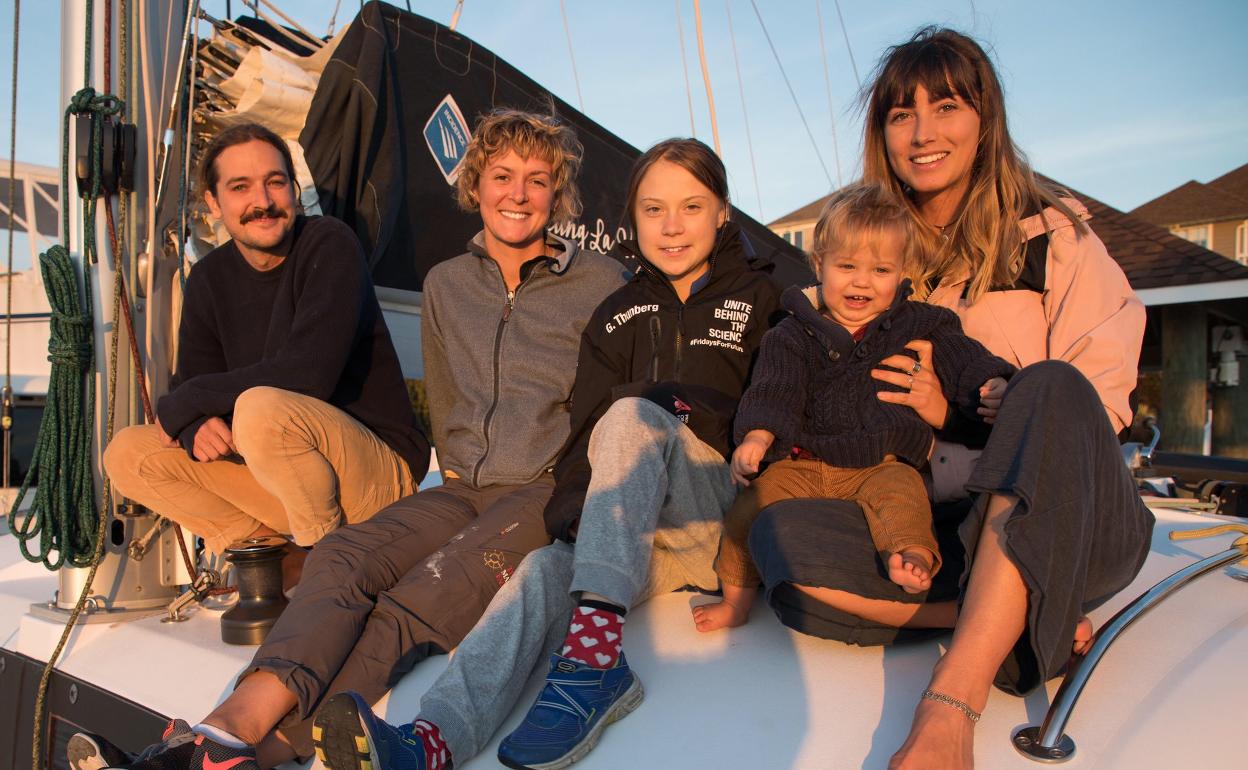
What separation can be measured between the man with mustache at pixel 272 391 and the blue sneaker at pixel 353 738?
99cm

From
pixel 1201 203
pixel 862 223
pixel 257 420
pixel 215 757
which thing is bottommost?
pixel 215 757

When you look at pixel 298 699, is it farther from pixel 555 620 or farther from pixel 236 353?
pixel 236 353

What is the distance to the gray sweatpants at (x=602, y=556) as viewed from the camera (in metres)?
1.66

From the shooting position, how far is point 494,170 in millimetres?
2598

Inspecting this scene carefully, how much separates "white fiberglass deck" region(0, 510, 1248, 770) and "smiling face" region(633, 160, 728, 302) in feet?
2.67

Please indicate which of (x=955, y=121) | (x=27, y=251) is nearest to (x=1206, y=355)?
(x=955, y=121)

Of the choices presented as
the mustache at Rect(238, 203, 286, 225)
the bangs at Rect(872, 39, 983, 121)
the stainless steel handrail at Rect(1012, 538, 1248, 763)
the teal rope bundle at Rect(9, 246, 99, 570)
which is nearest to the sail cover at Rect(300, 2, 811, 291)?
the mustache at Rect(238, 203, 286, 225)

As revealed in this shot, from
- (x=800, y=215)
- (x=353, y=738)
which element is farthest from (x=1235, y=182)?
(x=353, y=738)

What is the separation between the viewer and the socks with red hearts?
5.51 feet

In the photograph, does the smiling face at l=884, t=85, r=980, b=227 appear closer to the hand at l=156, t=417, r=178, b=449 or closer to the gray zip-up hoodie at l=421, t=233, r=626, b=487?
the gray zip-up hoodie at l=421, t=233, r=626, b=487

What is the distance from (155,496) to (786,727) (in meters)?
1.83

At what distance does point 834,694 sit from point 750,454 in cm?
48

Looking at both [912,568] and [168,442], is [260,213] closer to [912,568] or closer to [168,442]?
[168,442]

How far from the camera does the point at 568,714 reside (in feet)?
5.16
